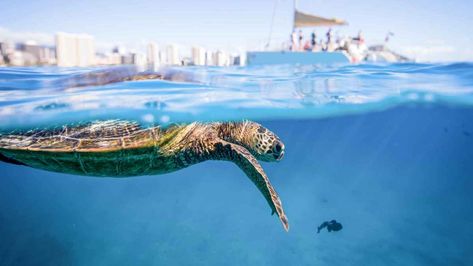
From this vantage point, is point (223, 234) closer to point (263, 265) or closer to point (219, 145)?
point (263, 265)

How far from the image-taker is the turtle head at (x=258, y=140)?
486cm

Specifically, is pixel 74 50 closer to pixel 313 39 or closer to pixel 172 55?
pixel 172 55

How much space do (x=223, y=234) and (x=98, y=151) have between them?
12.4m

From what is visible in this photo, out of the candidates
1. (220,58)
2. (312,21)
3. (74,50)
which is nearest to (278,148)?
(220,58)

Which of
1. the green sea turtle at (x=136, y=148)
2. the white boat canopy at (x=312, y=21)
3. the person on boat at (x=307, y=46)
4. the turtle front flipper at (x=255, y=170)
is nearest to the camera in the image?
the turtle front flipper at (x=255, y=170)

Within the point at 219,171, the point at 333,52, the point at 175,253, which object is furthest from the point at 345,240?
the point at 219,171

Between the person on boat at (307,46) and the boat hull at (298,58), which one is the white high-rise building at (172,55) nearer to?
the boat hull at (298,58)

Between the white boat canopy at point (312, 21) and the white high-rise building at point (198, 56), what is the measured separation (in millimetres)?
9908

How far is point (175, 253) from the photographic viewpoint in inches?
480

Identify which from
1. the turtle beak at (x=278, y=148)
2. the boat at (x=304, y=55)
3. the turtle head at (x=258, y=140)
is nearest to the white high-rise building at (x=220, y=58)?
the boat at (x=304, y=55)

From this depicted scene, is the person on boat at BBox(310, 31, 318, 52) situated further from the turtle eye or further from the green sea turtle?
the turtle eye

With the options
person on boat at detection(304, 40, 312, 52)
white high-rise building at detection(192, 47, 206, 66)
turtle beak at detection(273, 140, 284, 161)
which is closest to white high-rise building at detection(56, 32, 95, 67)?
white high-rise building at detection(192, 47, 206, 66)

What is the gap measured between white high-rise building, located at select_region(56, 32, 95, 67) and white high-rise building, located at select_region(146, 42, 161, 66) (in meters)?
1.94

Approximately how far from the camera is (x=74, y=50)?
945 centimetres
